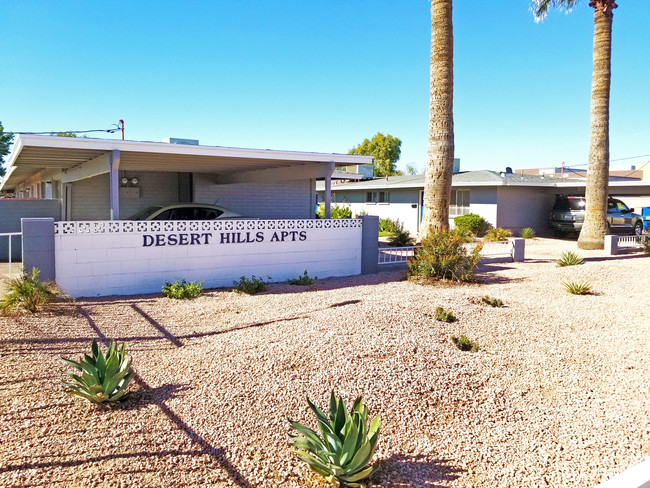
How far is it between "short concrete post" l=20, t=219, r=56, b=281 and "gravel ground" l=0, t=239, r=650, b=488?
3.31ft

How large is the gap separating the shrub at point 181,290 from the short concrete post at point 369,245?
440 centimetres

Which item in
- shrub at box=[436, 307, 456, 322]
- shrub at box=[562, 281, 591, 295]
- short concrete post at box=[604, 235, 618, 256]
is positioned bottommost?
shrub at box=[436, 307, 456, 322]

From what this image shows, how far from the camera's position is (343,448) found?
371 centimetres

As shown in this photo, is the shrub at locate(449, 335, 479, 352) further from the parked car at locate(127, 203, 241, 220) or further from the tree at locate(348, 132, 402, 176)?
the tree at locate(348, 132, 402, 176)

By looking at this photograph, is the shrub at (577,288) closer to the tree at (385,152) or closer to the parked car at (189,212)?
the parked car at (189,212)

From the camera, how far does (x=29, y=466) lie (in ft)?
12.1

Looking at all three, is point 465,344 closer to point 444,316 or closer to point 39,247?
point 444,316

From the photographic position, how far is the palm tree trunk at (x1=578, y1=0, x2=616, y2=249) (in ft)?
58.1

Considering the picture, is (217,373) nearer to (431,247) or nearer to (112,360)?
(112,360)

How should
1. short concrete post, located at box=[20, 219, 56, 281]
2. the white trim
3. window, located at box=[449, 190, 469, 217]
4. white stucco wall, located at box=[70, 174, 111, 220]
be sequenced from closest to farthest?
short concrete post, located at box=[20, 219, 56, 281], the white trim, white stucco wall, located at box=[70, 174, 111, 220], window, located at box=[449, 190, 469, 217]

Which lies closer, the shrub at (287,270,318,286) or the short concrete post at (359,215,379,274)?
the shrub at (287,270,318,286)

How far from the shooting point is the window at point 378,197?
30125 mm

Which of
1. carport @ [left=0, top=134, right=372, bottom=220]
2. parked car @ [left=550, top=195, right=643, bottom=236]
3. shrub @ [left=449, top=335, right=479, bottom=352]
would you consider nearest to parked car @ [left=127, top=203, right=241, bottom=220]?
carport @ [left=0, top=134, right=372, bottom=220]

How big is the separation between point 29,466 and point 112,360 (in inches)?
48.9
